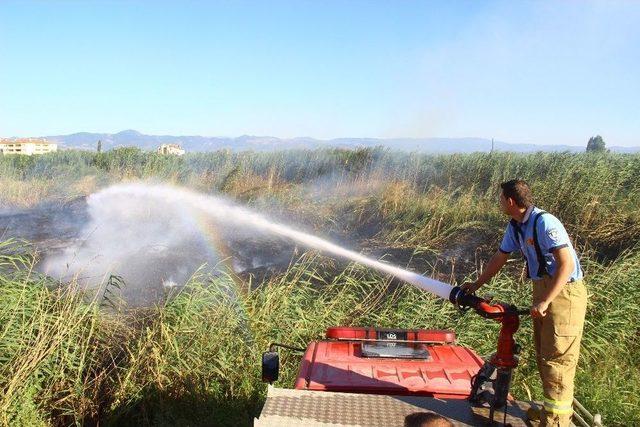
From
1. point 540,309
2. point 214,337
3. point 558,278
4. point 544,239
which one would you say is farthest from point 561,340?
point 214,337

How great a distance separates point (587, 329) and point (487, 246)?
4964 mm

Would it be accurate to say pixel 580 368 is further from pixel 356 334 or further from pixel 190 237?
pixel 190 237

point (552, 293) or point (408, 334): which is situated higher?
point (552, 293)

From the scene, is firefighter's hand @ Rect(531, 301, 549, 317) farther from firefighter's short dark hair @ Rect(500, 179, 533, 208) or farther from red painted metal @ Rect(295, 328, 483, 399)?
firefighter's short dark hair @ Rect(500, 179, 533, 208)

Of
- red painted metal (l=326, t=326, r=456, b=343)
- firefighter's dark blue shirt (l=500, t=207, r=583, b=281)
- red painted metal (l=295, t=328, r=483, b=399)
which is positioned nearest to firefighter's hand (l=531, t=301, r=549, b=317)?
firefighter's dark blue shirt (l=500, t=207, r=583, b=281)

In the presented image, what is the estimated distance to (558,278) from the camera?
2898mm

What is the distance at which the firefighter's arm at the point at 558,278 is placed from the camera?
113 inches

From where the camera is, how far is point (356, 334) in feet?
10.5

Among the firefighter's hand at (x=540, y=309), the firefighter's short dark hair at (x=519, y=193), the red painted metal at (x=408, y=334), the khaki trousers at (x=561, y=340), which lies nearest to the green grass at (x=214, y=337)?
the red painted metal at (x=408, y=334)

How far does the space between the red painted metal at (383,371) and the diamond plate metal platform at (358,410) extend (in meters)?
0.18

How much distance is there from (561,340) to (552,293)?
272mm

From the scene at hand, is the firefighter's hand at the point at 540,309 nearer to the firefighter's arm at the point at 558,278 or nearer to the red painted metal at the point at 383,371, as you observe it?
the firefighter's arm at the point at 558,278

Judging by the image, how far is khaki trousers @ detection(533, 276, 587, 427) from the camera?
2.81 metres

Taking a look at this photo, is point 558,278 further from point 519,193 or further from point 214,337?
point 214,337
